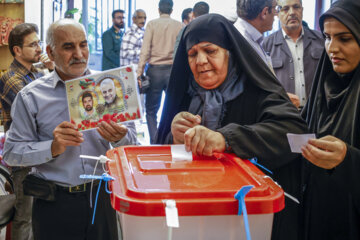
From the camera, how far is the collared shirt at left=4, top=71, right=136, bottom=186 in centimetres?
212

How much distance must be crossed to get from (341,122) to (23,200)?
8.18 feet

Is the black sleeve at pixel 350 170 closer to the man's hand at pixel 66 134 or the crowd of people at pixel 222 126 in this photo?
the crowd of people at pixel 222 126

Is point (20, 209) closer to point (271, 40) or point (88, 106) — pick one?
point (88, 106)

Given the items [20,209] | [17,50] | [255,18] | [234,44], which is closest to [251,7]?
[255,18]

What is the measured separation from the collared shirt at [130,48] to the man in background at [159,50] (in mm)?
1320

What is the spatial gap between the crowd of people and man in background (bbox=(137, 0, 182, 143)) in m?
4.12

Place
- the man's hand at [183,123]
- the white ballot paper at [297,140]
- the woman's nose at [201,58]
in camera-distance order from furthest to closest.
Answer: the woman's nose at [201,58] → the man's hand at [183,123] → the white ballot paper at [297,140]

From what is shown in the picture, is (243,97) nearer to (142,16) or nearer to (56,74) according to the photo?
(56,74)

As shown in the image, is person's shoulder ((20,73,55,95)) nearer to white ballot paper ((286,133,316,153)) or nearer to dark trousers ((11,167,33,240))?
dark trousers ((11,167,33,240))

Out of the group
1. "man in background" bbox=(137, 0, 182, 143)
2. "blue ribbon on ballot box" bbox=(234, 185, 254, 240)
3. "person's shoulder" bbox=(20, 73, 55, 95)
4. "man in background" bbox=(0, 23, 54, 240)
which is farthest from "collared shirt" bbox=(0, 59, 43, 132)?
"man in background" bbox=(137, 0, 182, 143)

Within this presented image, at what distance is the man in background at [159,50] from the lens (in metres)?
6.36

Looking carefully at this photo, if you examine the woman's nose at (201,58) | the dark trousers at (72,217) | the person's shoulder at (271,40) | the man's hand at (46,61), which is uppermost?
the person's shoulder at (271,40)

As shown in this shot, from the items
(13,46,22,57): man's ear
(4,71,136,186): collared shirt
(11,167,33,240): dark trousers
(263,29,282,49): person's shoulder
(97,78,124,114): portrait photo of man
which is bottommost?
(11,167,33,240): dark trousers

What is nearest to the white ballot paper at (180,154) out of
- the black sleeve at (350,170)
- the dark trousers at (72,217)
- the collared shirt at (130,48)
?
the black sleeve at (350,170)
